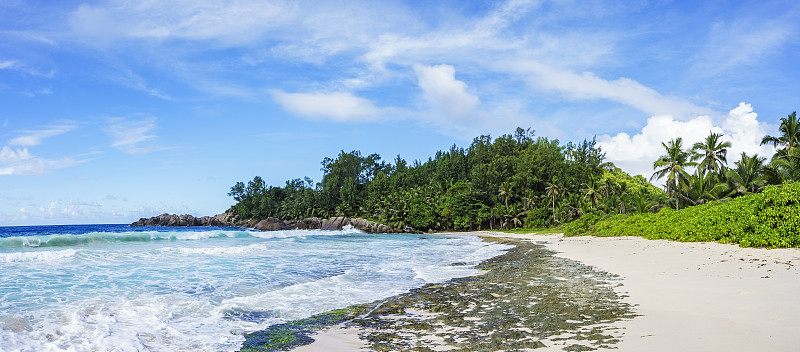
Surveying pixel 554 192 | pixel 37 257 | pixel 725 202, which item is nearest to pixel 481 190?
pixel 554 192

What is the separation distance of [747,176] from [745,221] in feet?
72.2

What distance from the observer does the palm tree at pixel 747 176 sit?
3273 centimetres

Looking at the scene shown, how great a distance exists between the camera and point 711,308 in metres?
7.02

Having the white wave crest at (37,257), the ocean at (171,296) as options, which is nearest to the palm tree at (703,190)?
the ocean at (171,296)

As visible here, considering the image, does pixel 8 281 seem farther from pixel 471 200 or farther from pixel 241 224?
pixel 241 224

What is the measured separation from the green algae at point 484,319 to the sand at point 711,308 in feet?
1.11

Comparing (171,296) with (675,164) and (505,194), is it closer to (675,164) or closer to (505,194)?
(675,164)

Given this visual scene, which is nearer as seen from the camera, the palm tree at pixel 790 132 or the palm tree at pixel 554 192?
the palm tree at pixel 790 132

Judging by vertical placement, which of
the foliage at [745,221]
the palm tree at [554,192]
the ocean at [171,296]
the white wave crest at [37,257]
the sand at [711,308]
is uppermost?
the palm tree at [554,192]

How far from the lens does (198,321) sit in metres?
8.83

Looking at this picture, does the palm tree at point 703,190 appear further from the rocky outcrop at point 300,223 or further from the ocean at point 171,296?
the rocky outcrop at point 300,223

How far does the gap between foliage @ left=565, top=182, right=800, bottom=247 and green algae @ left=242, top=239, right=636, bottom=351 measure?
781cm

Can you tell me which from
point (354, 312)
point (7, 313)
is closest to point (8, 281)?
point (7, 313)

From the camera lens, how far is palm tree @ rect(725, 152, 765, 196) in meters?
32.7
